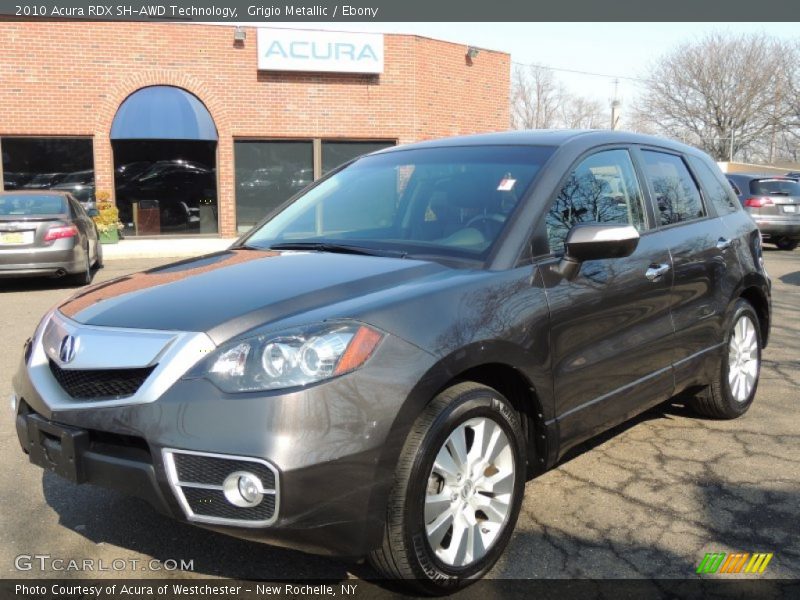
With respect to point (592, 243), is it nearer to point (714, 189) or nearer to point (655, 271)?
point (655, 271)

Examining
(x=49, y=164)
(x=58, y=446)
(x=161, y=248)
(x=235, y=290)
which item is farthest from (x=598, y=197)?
(x=49, y=164)

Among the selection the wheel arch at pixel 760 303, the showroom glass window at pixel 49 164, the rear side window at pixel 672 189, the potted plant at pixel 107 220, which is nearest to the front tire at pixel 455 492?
the rear side window at pixel 672 189

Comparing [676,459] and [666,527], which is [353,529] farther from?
[676,459]

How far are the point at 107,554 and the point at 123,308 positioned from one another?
1.10 m

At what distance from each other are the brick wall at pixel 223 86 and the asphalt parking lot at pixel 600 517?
1402 centimetres

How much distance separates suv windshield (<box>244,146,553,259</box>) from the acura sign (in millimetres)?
14326

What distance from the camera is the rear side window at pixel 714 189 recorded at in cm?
482

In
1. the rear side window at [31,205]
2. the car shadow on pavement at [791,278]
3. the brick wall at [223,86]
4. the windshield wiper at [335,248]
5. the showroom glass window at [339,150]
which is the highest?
the brick wall at [223,86]

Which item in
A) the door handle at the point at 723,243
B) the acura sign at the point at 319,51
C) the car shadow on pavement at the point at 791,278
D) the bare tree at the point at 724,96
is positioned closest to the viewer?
the door handle at the point at 723,243

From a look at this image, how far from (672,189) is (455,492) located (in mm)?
2522

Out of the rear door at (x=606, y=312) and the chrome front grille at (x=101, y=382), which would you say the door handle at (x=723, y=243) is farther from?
the chrome front grille at (x=101, y=382)

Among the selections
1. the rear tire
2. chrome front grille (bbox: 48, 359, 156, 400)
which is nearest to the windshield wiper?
chrome front grille (bbox: 48, 359, 156, 400)

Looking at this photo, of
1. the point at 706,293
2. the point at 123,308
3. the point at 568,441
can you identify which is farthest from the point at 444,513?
the point at 706,293

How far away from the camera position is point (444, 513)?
2.80 metres
